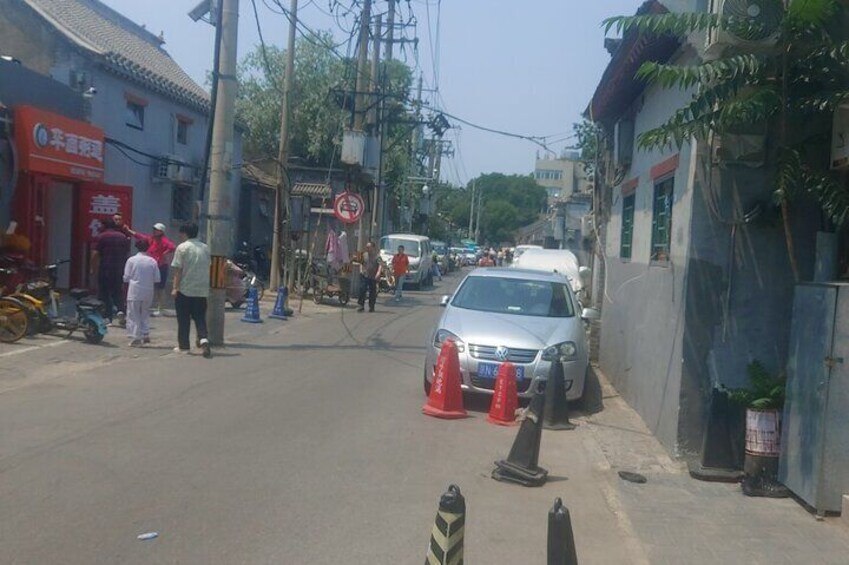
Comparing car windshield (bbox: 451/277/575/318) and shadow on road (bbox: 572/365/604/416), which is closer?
shadow on road (bbox: 572/365/604/416)

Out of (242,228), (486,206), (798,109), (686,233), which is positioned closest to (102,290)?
(686,233)

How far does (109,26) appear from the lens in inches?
1089

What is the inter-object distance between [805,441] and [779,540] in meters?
0.98

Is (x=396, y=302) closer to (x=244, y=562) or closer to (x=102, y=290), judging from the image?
(x=102, y=290)

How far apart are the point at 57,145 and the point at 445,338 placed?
10.2 m

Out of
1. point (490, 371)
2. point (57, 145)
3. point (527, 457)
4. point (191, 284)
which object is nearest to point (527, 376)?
point (490, 371)

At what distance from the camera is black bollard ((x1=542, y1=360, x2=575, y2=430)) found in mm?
10055

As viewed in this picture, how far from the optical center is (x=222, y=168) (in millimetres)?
14258

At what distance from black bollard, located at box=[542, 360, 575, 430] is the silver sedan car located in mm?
146

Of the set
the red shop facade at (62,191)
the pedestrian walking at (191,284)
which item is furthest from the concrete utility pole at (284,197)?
the pedestrian walking at (191,284)

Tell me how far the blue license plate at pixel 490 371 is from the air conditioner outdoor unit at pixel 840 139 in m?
4.16

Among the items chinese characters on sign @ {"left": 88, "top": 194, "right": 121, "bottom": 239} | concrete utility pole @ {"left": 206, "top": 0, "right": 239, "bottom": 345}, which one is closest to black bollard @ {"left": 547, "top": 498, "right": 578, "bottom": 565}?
concrete utility pole @ {"left": 206, "top": 0, "right": 239, "bottom": 345}

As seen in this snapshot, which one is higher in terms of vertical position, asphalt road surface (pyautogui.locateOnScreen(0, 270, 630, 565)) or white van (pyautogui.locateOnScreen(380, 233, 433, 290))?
white van (pyautogui.locateOnScreen(380, 233, 433, 290))

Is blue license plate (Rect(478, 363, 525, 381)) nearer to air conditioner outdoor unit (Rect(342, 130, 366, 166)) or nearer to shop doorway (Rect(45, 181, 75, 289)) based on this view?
shop doorway (Rect(45, 181, 75, 289))
